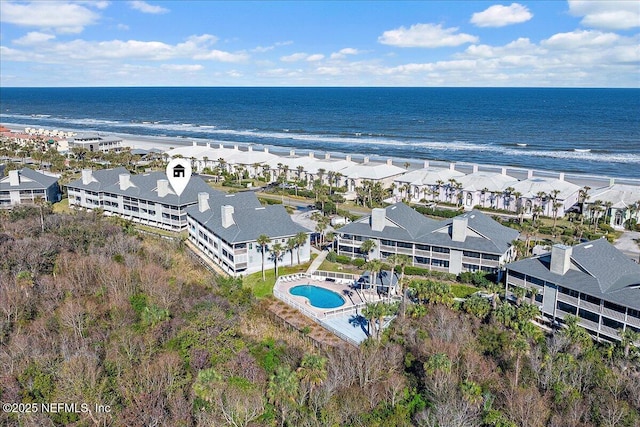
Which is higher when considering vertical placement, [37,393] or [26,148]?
[26,148]

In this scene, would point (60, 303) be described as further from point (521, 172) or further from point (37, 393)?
point (521, 172)

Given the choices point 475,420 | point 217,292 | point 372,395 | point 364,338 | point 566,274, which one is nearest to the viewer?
point 475,420

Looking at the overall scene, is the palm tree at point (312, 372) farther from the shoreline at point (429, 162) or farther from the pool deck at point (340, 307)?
the shoreline at point (429, 162)

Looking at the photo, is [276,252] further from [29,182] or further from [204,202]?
[29,182]

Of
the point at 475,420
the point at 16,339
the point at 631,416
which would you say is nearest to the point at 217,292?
the point at 16,339

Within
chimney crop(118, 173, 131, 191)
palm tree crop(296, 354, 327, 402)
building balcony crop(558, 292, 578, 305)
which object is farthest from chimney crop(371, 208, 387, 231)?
chimney crop(118, 173, 131, 191)

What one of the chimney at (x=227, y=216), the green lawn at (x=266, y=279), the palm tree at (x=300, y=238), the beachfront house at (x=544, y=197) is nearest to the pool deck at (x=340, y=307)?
the green lawn at (x=266, y=279)

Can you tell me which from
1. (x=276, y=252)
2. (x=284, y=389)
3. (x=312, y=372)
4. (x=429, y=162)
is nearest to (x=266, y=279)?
(x=276, y=252)
